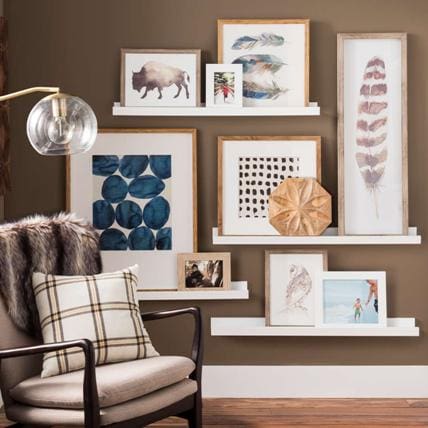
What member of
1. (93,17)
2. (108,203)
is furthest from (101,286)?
(93,17)

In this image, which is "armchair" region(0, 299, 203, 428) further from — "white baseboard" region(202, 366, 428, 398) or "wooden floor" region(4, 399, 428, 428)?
"white baseboard" region(202, 366, 428, 398)

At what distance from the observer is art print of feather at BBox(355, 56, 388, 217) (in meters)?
4.28

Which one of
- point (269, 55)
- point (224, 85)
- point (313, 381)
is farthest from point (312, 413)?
point (269, 55)

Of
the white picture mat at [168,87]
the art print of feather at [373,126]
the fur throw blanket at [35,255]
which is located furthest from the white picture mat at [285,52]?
the fur throw blanket at [35,255]

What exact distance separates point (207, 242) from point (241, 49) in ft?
3.48

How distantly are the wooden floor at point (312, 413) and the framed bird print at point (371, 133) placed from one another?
3.02ft

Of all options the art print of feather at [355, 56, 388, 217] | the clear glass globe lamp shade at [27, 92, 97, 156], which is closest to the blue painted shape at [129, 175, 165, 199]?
the art print of feather at [355, 56, 388, 217]

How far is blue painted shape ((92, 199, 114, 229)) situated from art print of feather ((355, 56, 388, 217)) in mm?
1372

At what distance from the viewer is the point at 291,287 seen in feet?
14.1

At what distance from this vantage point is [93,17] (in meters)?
4.30

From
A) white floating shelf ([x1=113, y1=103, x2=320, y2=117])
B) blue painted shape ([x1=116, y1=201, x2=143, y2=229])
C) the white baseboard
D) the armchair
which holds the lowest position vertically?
the white baseboard

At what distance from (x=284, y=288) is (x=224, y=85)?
1.14m

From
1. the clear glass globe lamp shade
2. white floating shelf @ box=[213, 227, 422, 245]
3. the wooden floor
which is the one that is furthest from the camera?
white floating shelf @ box=[213, 227, 422, 245]

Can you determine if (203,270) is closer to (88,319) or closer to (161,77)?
(161,77)
